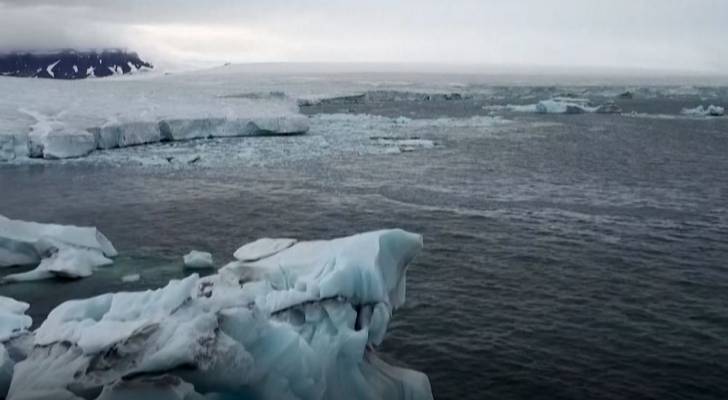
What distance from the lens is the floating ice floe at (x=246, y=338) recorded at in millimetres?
8352

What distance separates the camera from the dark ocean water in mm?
11805

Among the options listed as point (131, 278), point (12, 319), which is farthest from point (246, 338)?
point (131, 278)

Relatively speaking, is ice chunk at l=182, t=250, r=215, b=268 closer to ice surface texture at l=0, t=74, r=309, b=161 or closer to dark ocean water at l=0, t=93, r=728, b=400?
dark ocean water at l=0, t=93, r=728, b=400

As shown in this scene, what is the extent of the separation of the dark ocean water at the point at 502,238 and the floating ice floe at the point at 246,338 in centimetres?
185

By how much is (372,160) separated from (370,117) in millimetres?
20825

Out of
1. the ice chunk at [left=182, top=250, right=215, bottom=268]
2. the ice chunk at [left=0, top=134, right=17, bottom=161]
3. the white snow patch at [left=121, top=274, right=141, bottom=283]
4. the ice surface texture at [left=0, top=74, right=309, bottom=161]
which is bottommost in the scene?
the white snow patch at [left=121, top=274, right=141, bottom=283]

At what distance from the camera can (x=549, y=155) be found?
34.8 metres

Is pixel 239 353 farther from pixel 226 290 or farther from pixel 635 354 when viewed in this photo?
pixel 635 354

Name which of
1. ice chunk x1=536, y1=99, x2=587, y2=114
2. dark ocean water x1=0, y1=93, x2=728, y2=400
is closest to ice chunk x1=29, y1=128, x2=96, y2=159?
dark ocean water x1=0, y1=93, x2=728, y2=400

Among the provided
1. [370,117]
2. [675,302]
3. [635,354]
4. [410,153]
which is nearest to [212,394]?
[635,354]

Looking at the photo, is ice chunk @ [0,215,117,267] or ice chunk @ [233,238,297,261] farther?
ice chunk @ [0,215,117,267]

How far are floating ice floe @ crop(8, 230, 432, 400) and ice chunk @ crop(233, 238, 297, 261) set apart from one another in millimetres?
2198

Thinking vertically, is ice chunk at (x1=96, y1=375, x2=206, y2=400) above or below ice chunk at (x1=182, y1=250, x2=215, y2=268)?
above

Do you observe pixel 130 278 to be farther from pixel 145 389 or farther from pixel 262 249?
pixel 145 389
